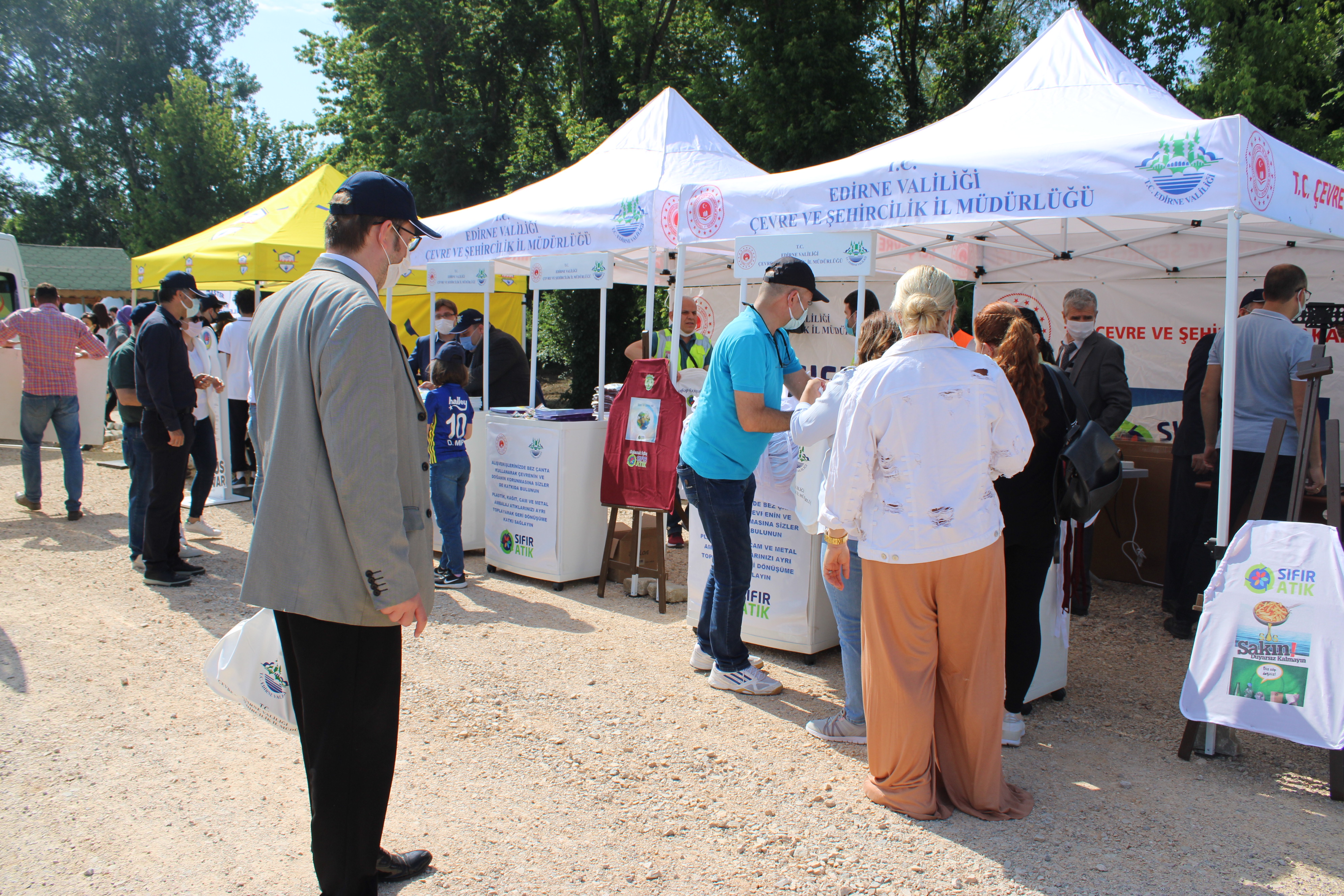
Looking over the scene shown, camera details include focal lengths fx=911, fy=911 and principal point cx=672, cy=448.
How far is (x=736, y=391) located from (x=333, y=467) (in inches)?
85.3

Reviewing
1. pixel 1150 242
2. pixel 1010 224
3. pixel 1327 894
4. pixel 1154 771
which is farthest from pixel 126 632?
pixel 1150 242

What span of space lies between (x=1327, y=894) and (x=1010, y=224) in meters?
4.71

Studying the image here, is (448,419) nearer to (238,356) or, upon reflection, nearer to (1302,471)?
(238,356)

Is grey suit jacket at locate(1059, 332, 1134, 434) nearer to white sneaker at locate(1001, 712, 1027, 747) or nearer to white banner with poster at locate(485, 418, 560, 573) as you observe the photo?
white sneaker at locate(1001, 712, 1027, 747)

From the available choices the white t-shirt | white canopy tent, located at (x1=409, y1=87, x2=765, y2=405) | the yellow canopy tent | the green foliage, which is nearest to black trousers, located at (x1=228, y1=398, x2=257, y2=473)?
the white t-shirt

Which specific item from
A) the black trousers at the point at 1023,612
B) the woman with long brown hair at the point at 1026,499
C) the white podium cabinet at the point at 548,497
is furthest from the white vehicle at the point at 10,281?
the black trousers at the point at 1023,612

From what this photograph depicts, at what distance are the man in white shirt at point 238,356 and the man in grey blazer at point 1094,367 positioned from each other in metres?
7.28

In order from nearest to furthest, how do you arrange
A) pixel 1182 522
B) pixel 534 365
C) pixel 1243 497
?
pixel 1243 497, pixel 1182 522, pixel 534 365

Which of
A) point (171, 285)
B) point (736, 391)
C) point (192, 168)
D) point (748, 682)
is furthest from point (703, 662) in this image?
point (192, 168)

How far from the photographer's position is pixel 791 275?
12.8 ft

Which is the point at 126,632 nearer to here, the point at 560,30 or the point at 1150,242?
the point at 1150,242

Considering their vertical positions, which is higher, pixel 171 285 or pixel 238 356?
pixel 171 285

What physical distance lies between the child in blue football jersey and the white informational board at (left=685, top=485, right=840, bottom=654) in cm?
186

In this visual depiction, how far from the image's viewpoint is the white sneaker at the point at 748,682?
4242 mm
